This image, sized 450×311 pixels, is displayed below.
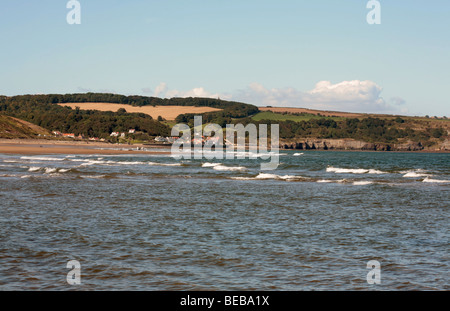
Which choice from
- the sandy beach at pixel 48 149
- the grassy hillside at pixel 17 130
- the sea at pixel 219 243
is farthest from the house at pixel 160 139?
the sea at pixel 219 243

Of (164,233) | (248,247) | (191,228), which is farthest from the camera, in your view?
(191,228)

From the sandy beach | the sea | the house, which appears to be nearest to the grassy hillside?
the sandy beach

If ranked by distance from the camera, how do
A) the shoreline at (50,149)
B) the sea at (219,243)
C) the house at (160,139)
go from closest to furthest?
the sea at (219,243) < the shoreline at (50,149) < the house at (160,139)

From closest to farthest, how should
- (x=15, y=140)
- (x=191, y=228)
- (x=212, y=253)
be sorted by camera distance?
1. (x=212, y=253)
2. (x=191, y=228)
3. (x=15, y=140)

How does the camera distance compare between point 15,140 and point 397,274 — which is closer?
point 397,274

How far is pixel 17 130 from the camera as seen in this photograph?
165250 millimetres

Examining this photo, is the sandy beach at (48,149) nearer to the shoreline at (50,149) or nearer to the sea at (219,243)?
the shoreline at (50,149)

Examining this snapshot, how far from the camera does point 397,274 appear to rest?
476 inches

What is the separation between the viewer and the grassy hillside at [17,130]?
15550 centimetres

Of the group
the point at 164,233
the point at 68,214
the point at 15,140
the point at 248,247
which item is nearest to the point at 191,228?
the point at 164,233

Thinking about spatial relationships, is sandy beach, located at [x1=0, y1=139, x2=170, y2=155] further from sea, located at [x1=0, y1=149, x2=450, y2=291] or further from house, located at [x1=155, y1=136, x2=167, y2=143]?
sea, located at [x1=0, y1=149, x2=450, y2=291]

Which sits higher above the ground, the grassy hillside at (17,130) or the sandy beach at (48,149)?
the grassy hillside at (17,130)
